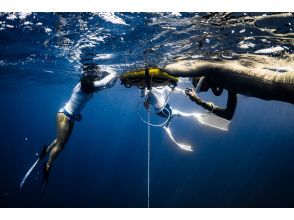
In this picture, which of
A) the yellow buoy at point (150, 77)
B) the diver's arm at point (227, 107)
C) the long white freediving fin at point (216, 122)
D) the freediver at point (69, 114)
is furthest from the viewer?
the freediver at point (69, 114)

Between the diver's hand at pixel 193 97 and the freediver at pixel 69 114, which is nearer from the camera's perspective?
the diver's hand at pixel 193 97

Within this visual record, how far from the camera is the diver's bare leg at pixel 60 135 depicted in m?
8.23

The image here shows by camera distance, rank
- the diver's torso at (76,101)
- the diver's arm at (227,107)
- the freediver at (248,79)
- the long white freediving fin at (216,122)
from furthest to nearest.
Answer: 1. the diver's torso at (76,101)
2. the long white freediving fin at (216,122)
3. the diver's arm at (227,107)
4. the freediver at (248,79)

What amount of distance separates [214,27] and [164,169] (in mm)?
41735

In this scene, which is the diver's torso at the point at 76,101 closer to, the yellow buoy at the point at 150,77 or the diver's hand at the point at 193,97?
the yellow buoy at the point at 150,77

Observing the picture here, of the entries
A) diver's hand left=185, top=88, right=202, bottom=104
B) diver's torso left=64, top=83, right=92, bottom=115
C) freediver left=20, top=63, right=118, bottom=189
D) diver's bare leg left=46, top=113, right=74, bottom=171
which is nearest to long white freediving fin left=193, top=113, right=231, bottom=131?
diver's hand left=185, top=88, right=202, bottom=104

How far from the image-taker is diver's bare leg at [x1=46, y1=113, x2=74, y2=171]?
324 inches

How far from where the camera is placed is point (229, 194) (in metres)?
37.1

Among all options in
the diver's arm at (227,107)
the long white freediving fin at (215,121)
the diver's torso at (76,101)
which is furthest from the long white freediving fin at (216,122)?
the diver's torso at (76,101)

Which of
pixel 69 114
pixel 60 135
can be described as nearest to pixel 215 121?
pixel 69 114

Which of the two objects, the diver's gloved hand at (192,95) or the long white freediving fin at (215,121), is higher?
the diver's gloved hand at (192,95)

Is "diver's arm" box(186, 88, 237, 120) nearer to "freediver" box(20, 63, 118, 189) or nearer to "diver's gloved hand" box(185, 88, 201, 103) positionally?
"diver's gloved hand" box(185, 88, 201, 103)

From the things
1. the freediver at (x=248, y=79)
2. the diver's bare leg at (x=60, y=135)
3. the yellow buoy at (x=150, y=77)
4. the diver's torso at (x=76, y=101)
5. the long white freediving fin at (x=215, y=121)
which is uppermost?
the freediver at (x=248, y=79)
